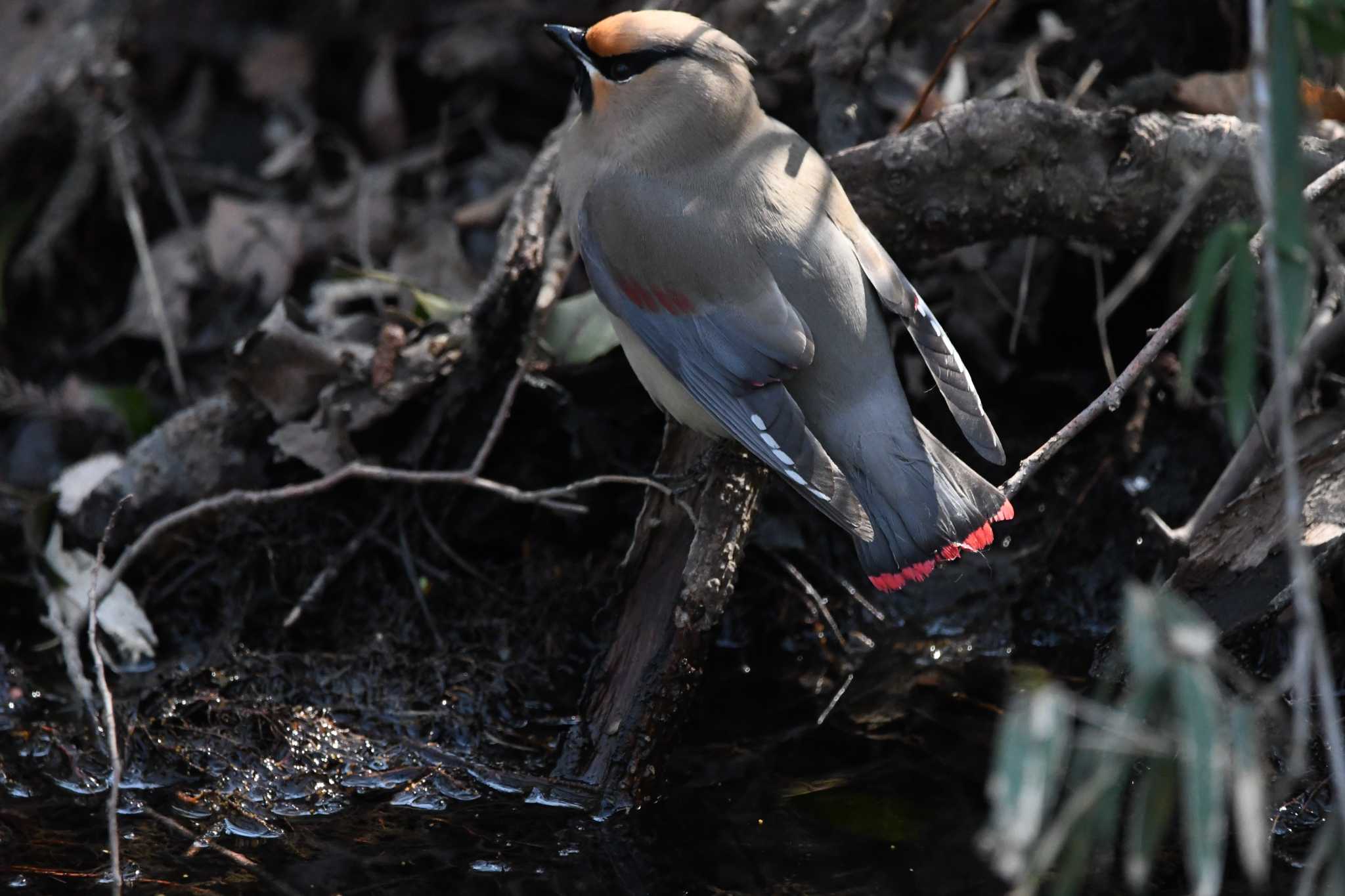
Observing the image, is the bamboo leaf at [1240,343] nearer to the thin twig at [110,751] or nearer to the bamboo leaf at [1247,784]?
the bamboo leaf at [1247,784]

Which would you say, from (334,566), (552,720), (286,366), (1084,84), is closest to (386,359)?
(286,366)

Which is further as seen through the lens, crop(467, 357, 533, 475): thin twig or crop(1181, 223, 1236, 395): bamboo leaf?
crop(467, 357, 533, 475): thin twig

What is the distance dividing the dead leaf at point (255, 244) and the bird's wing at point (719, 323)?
64.6 inches

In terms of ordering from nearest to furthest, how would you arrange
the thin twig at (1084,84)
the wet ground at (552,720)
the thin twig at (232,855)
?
1. the thin twig at (232,855)
2. the wet ground at (552,720)
3. the thin twig at (1084,84)

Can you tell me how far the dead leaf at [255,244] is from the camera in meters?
4.83

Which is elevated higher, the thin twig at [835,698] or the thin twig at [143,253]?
the thin twig at [143,253]

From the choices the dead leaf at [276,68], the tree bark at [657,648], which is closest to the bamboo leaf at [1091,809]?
the tree bark at [657,648]

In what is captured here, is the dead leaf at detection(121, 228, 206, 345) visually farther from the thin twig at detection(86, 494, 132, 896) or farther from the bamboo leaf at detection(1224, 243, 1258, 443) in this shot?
the bamboo leaf at detection(1224, 243, 1258, 443)

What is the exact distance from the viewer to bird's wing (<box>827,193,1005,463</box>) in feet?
10.3

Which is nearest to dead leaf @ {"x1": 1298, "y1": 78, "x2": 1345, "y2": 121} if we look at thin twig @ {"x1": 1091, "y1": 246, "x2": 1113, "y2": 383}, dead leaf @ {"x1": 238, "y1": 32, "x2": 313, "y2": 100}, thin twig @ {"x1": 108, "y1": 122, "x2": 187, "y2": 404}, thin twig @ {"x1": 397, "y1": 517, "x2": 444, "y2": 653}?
thin twig @ {"x1": 1091, "y1": 246, "x2": 1113, "y2": 383}

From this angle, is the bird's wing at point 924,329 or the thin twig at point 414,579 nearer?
the bird's wing at point 924,329

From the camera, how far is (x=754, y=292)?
130 inches

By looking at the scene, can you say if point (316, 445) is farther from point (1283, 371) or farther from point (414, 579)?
point (1283, 371)

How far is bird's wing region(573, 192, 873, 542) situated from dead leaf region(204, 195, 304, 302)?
1641 mm
